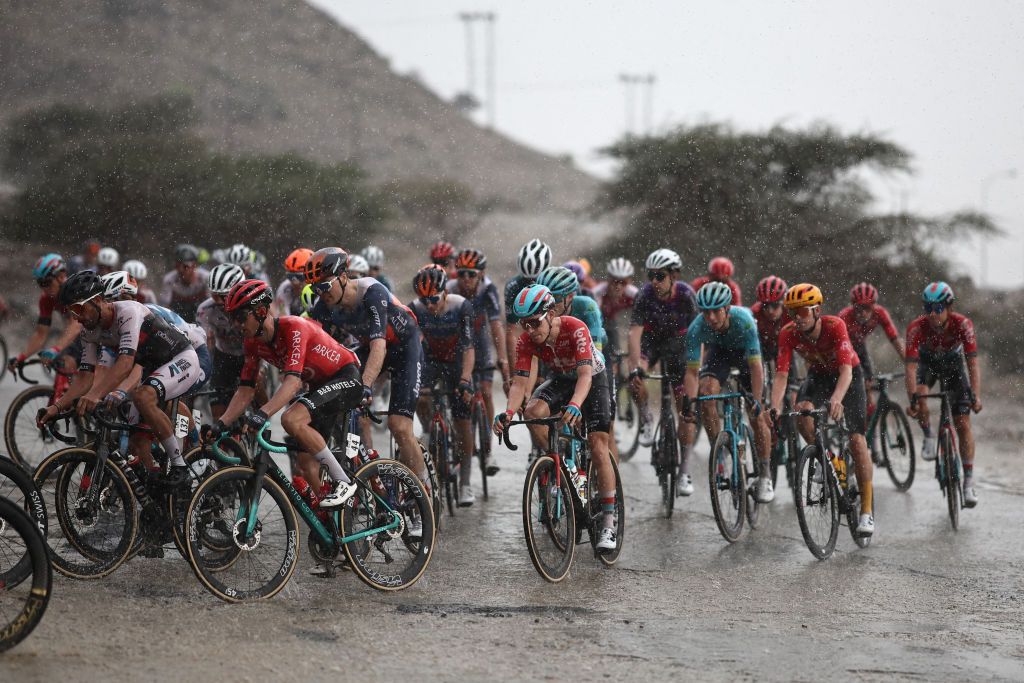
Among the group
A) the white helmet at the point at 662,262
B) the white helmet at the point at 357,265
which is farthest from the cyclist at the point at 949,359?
the white helmet at the point at 357,265

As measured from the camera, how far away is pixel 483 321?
32.9 feet

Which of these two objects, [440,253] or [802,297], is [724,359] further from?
[440,253]

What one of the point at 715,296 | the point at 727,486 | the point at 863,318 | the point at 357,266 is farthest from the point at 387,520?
the point at 863,318

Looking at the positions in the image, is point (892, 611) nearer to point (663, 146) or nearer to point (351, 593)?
point (351, 593)

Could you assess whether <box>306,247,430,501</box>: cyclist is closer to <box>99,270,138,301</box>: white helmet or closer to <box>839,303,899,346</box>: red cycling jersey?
<box>99,270,138,301</box>: white helmet

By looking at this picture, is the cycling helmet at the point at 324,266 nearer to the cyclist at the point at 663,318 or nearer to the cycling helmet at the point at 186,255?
the cyclist at the point at 663,318

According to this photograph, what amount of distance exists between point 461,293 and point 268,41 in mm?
61109

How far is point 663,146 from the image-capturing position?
30281mm

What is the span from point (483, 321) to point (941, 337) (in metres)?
4.17

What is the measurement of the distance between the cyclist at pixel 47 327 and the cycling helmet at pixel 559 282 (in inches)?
151

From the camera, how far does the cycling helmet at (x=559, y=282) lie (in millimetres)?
8094

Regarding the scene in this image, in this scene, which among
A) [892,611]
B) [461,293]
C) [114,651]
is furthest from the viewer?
[461,293]

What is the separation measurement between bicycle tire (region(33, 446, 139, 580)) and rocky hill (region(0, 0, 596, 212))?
4405 cm

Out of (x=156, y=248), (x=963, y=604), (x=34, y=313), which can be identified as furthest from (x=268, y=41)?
(x=963, y=604)
